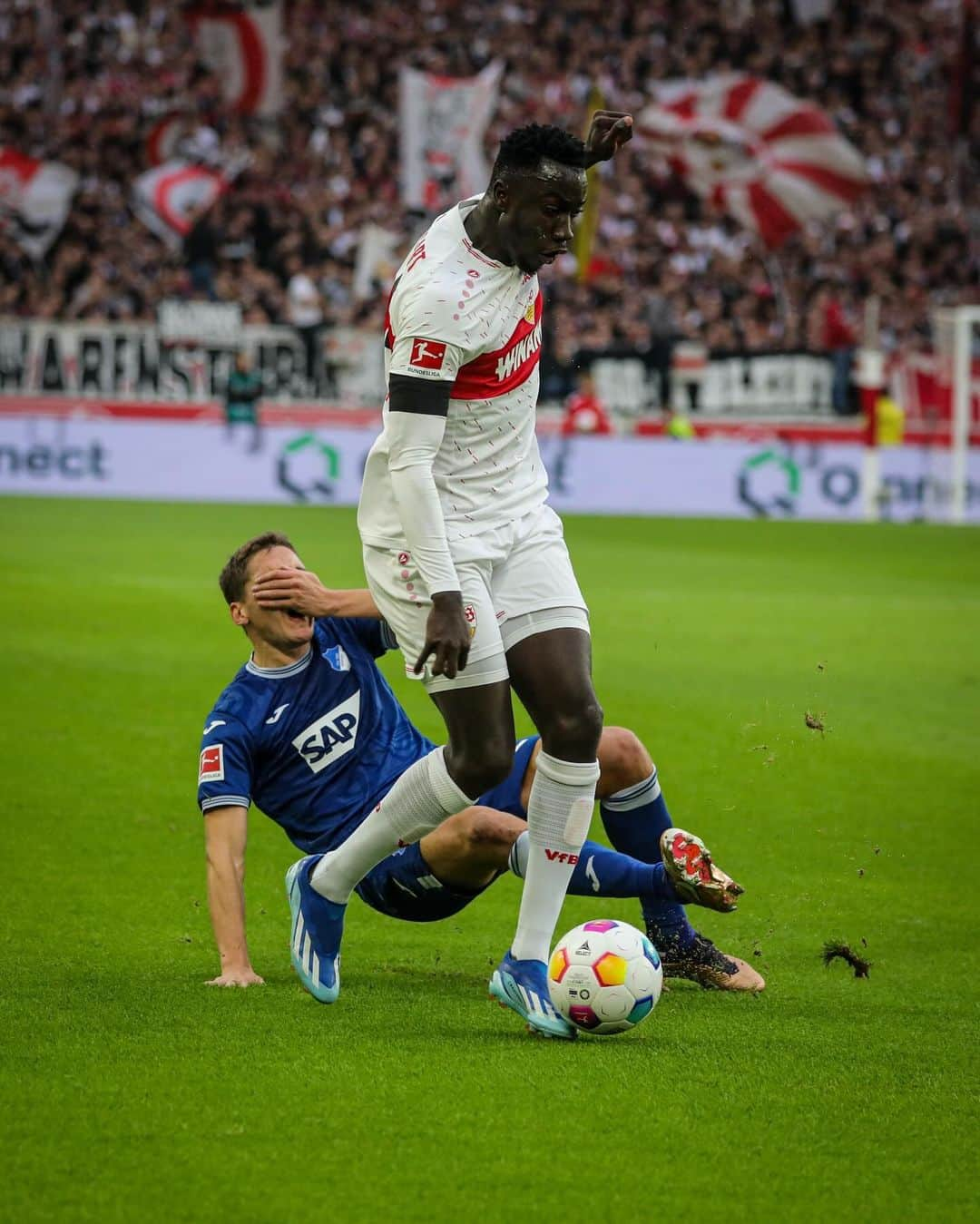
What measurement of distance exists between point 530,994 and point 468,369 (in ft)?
4.82

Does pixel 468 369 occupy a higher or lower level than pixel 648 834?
higher

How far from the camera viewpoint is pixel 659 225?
29.9 meters

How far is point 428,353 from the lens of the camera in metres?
4.17

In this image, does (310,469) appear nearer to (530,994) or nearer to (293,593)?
(293,593)

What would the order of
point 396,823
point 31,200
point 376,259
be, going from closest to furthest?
point 396,823 < point 376,259 < point 31,200

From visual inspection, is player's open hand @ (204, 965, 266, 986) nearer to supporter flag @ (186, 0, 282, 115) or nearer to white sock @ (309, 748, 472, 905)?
white sock @ (309, 748, 472, 905)

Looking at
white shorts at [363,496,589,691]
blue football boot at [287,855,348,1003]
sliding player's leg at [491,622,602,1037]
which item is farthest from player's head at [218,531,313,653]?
sliding player's leg at [491,622,602,1037]

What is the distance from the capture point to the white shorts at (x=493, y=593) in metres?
4.30

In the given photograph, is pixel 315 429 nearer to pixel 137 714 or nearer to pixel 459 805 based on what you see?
pixel 137 714

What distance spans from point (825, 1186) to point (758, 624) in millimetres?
9658

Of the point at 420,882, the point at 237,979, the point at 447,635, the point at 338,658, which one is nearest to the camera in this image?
the point at 447,635

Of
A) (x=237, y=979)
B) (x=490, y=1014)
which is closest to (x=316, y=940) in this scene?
(x=237, y=979)

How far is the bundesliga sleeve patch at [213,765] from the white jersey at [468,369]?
71 cm

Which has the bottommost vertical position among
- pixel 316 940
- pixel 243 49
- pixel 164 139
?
pixel 316 940
